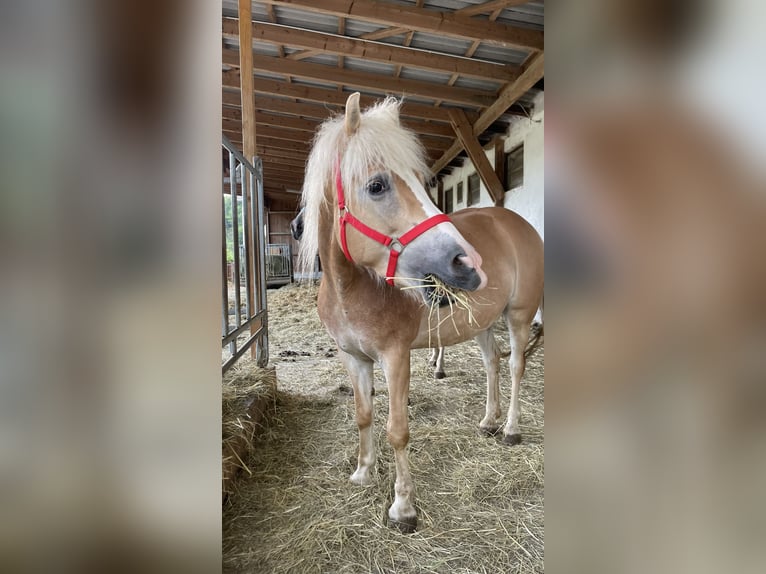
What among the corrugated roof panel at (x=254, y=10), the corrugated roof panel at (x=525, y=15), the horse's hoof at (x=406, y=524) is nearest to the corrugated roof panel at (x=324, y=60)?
the corrugated roof panel at (x=254, y=10)

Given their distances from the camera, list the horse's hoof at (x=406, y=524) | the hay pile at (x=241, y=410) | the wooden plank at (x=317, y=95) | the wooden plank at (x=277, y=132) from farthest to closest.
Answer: the wooden plank at (x=277, y=132) → the wooden plank at (x=317, y=95) → the hay pile at (x=241, y=410) → the horse's hoof at (x=406, y=524)

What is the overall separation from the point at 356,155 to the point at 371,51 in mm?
3598

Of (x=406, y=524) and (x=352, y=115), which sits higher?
(x=352, y=115)

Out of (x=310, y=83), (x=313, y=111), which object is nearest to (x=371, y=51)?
(x=310, y=83)

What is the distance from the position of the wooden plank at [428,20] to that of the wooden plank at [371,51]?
70 cm

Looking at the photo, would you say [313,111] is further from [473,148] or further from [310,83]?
[473,148]

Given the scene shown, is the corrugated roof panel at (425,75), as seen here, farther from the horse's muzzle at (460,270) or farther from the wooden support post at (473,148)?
the horse's muzzle at (460,270)

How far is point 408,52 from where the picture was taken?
13.9 ft

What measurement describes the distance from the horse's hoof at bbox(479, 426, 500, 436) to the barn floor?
6cm

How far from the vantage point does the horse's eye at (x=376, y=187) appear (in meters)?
1.33
